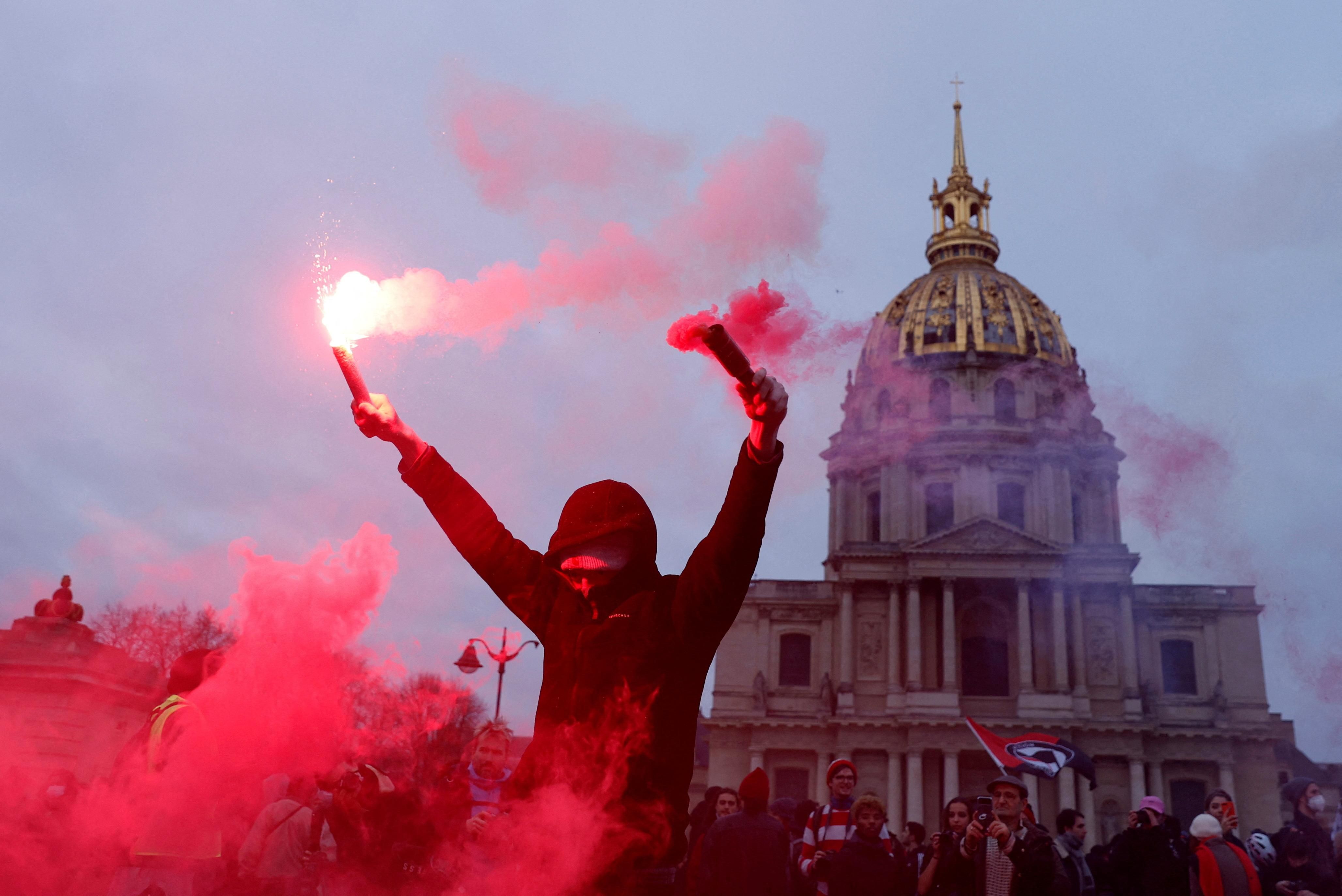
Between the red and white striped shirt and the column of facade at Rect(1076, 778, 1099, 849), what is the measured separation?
3602cm

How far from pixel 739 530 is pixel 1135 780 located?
44.5 meters

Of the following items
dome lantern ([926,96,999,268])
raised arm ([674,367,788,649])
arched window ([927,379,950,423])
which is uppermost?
dome lantern ([926,96,999,268])

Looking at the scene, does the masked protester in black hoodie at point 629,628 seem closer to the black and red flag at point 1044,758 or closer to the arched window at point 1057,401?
the black and red flag at point 1044,758

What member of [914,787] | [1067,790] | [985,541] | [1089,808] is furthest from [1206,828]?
[985,541]

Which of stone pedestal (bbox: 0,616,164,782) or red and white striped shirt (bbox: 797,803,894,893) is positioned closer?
red and white striped shirt (bbox: 797,803,894,893)

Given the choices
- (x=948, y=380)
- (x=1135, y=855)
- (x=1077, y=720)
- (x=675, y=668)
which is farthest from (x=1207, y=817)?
(x=948, y=380)

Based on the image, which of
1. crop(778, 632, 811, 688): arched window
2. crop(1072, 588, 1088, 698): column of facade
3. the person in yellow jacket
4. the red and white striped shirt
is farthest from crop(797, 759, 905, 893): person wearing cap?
crop(778, 632, 811, 688): arched window

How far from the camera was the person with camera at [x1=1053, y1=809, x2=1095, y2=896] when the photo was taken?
320 inches

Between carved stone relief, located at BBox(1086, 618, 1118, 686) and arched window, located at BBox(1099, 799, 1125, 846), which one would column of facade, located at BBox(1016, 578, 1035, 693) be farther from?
arched window, located at BBox(1099, 799, 1125, 846)

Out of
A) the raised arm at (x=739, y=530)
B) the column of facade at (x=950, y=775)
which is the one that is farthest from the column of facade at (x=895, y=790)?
the raised arm at (x=739, y=530)

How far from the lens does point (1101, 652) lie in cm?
4531

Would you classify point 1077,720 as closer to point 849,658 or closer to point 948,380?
point 849,658

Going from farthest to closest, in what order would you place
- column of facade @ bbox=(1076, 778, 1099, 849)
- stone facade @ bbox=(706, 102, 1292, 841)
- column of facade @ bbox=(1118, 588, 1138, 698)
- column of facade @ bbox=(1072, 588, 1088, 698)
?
column of facade @ bbox=(1072, 588, 1088, 698) → column of facade @ bbox=(1118, 588, 1138, 698) → stone facade @ bbox=(706, 102, 1292, 841) → column of facade @ bbox=(1076, 778, 1099, 849)

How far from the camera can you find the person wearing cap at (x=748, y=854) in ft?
23.0
